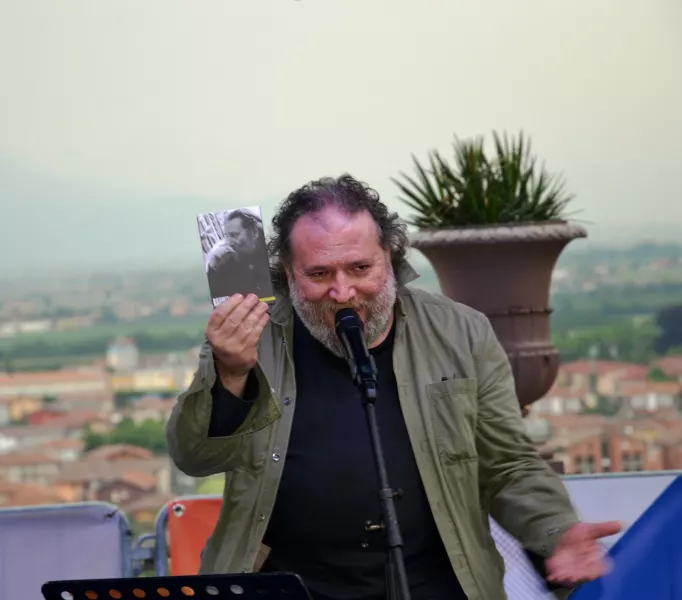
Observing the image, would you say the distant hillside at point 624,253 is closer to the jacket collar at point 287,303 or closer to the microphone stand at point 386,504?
the jacket collar at point 287,303

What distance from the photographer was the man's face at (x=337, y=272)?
2697mm

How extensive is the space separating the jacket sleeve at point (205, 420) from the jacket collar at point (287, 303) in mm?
269

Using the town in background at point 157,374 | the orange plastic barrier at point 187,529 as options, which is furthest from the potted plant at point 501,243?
the orange plastic barrier at point 187,529

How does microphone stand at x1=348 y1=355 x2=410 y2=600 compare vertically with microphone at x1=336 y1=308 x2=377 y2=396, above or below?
below

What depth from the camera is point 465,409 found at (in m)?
2.78

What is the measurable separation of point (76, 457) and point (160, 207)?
1.14m

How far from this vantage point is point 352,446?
8.93 feet

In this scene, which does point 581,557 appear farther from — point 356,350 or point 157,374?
point 157,374

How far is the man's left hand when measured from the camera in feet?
7.93

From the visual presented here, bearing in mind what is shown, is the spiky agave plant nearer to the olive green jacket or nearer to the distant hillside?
the distant hillside

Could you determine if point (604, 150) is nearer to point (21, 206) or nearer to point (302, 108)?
point (302, 108)

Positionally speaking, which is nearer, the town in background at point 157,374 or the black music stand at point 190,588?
the black music stand at point 190,588

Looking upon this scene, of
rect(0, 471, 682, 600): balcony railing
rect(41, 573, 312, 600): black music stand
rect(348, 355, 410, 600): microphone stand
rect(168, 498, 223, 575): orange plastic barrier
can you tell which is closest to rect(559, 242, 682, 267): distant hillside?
rect(0, 471, 682, 600): balcony railing

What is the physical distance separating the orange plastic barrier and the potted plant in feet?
4.21
